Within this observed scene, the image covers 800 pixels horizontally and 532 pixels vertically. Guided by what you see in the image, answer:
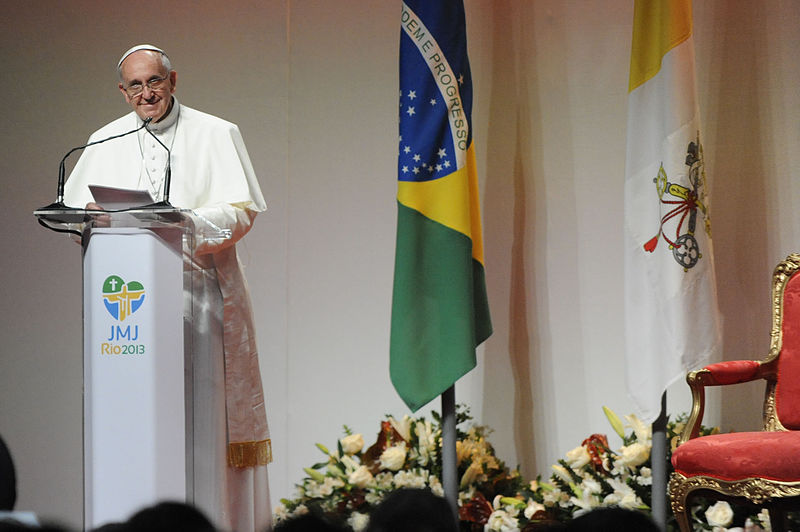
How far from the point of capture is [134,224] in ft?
9.01

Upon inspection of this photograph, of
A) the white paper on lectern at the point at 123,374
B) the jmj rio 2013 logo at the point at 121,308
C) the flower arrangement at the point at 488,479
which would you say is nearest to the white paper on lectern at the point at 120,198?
the white paper on lectern at the point at 123,374

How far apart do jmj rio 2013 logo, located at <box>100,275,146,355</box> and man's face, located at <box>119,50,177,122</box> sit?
0.93 metres

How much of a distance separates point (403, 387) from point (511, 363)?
3.82ft

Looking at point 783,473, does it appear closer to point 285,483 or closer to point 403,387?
point 403,387

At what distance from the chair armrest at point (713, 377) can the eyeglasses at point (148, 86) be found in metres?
2.14

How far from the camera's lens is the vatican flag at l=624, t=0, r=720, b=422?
4.05 m

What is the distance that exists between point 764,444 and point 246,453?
5.73ft

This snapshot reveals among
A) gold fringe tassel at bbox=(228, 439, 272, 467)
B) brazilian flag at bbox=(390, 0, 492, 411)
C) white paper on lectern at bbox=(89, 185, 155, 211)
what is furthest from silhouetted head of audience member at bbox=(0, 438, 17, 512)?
brazilian flag at bbox=(390, 0, 492, 411)

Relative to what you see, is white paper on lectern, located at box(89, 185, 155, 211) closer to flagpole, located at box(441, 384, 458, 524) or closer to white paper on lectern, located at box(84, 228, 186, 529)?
white paper on lectern, located at box(84, 228, 186, 529)

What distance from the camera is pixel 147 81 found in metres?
3.36

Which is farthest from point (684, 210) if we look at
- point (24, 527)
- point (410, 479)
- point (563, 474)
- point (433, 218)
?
point (24, 527)

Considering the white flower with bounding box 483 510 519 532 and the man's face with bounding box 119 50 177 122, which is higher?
the man's face with bounding box 119 50 177 122

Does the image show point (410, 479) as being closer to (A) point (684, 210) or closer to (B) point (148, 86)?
(A) point (684, 210)

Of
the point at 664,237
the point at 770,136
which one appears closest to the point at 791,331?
the point at 664,237
